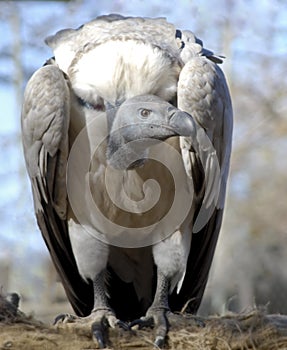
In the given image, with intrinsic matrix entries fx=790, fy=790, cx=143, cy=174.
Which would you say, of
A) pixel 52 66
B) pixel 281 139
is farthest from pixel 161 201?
pixel 281 139

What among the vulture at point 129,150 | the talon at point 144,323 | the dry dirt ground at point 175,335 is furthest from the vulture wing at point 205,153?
the dry dirt ground at point 175,335

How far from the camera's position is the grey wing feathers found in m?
5.29

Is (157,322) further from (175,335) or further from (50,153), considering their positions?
(50,153)

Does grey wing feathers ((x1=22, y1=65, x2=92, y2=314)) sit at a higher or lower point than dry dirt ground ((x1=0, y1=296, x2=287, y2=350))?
higher

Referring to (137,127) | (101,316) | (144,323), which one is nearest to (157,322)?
(144,323)

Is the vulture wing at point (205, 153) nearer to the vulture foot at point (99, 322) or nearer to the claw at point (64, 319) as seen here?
the vulture foot at point (99, 322)

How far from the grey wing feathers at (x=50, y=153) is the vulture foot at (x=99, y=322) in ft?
2.24

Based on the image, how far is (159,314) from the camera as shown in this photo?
211 inches

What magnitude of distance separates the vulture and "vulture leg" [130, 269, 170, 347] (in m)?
0.01

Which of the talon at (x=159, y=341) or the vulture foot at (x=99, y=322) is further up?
the vulture foot at (x=99, y=322)

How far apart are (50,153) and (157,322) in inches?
52.9

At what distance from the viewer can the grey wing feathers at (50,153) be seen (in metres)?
5.29

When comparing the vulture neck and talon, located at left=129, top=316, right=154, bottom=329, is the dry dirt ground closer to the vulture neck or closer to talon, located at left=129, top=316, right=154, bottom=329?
talon, located at left=129, top=316, right=154, bottom=329

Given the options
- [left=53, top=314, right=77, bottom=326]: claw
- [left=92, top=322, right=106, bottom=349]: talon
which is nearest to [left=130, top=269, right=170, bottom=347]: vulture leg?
[left=92, top=322, right=106, bottom=349]: talon
